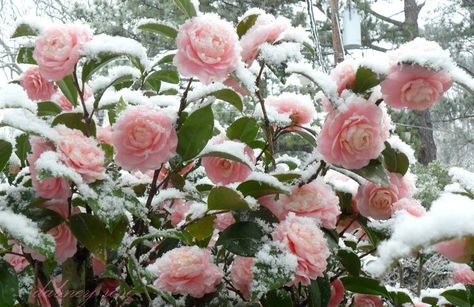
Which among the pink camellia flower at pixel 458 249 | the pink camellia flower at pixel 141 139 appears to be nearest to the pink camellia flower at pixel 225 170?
the pink camellia flower at pixel 141 139

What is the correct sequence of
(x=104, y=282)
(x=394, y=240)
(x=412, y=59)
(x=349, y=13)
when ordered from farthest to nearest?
(x=349, y=13)
(x=104, y=282)
(x=412, y=59)
(x=394, y=240)

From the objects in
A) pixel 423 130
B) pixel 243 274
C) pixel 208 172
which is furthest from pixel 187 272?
pixel 423 130

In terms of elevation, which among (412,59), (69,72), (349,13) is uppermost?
(349,13)

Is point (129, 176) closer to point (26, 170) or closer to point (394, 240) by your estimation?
point (26, 170)

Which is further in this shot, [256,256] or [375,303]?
[375,303]

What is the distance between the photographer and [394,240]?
28cm

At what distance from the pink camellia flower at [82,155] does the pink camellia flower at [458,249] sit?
40 cm

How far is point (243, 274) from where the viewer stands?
0.67m

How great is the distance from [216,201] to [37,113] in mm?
308

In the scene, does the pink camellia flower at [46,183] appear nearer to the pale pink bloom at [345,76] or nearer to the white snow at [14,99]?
the white snow at [14,99]

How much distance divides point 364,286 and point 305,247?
8.0 inches

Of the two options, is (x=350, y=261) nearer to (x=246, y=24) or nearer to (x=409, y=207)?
(x=409, y=207)

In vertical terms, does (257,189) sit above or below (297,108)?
below

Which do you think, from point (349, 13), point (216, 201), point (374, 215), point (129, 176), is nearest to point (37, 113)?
point (129, 176)
